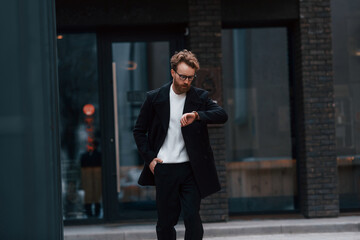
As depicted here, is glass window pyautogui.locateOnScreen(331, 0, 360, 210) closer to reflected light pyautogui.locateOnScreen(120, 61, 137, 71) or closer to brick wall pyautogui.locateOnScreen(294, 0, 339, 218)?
brick wall pyautogui.locateOnScreen(294, 0, 339, 218)

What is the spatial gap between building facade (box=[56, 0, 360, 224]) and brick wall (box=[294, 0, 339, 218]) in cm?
1

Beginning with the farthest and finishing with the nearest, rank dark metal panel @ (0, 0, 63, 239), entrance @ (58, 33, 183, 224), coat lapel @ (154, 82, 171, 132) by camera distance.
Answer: entrance @ (58, 33, 183, 224)
coat lapel @ (154, 82, 171, 132)
dark metal panel @ (0, 0, 63, 239)

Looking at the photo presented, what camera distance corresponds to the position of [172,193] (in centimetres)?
461

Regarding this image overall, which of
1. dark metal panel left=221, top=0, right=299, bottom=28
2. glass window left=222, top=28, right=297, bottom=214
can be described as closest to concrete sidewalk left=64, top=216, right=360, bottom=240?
glass window left=222, top=28, right=297, bottom=214

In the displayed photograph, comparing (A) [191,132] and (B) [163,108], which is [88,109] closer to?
(B) [163,108]

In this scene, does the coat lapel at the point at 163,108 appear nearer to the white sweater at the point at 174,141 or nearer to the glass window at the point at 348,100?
the white sweater at the point at 174,141

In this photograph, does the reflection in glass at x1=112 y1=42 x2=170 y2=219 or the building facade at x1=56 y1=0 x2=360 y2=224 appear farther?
the reflection in glass at x1=112 y1=42 x2=170 y2=219

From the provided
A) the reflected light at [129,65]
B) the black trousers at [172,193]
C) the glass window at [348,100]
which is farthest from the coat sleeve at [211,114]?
the glass window at [348,100]

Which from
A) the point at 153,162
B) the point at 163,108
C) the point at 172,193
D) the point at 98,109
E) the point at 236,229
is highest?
the point at 98,109

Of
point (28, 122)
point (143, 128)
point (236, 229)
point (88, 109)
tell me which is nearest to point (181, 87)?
point (143, 128)

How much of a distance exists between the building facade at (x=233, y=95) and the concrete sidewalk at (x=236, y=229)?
47 centimetres

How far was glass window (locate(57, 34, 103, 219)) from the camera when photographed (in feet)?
28.2

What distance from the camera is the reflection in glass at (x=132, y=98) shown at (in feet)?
28.2

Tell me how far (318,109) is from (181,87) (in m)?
4.33
